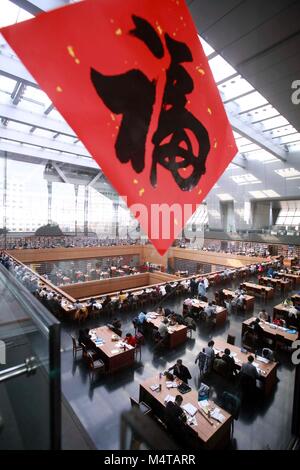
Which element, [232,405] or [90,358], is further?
[90,358]

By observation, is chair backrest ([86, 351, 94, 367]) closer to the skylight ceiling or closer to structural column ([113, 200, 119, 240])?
the skylight ceiling

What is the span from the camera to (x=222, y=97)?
1037 centimetres

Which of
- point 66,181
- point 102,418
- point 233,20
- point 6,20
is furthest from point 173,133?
point 66,181

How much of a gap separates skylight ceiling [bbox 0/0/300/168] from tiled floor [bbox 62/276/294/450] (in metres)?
6.50

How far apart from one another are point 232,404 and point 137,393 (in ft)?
5.68

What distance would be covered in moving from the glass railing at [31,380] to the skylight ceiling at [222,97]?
20.6ft

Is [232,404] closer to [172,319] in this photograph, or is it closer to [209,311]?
[172,319]

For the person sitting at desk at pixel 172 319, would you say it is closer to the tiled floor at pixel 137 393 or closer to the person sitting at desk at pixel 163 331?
the person sitting at desk at pixel 163 331

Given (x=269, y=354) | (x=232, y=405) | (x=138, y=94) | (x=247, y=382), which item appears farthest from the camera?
(x=269, y=354)

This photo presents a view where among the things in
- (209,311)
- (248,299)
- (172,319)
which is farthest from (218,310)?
(248,299)

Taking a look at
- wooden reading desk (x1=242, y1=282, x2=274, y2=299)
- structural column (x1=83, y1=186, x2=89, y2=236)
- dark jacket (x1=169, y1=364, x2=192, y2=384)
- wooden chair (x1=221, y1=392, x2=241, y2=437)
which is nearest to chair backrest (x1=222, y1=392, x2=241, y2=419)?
wooden chair (x1=221, y1=392, x2=241, y2=437)

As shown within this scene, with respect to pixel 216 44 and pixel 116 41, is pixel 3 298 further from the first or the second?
pixel 216 44

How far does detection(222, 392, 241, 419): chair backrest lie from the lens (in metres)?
3.79

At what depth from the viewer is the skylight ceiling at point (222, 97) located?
7.34m
